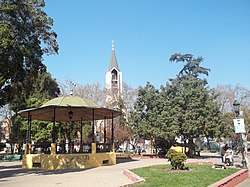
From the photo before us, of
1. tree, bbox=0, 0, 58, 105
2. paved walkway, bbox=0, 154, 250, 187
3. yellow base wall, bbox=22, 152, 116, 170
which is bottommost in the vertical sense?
paved walkway, bbox=0, 154, 250, 187

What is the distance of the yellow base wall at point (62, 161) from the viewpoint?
19.9m

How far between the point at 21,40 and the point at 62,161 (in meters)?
7.93

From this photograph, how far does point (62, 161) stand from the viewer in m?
19.9

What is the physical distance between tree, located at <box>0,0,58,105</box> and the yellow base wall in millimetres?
4714

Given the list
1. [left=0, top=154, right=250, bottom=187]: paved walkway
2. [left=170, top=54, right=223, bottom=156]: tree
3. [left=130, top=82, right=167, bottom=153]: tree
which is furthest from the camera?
[left=130, top=82, right=167, bottom=153]: tree

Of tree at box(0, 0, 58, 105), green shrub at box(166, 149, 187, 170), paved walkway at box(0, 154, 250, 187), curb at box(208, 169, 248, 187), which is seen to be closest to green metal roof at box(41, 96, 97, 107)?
tree at box(0, 0, 58, 105)

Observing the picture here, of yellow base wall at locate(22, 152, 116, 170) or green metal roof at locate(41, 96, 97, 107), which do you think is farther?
green metal roof at locate(41, 96, 97, 107)

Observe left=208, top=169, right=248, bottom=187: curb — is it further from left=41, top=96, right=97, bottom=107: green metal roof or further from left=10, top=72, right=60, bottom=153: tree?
left=10, top=72, right=60, bottom=153: tree

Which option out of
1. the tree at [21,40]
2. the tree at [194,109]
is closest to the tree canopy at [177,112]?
the tree at [194,109]

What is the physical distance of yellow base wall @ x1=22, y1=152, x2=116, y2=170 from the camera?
19.9 metres

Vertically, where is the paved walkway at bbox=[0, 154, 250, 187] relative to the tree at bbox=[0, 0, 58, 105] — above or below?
below

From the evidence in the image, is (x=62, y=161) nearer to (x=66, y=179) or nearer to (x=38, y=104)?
(x=66, y=179)

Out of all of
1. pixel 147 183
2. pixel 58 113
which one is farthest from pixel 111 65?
pixel 147 183

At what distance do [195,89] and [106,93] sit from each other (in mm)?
18439
